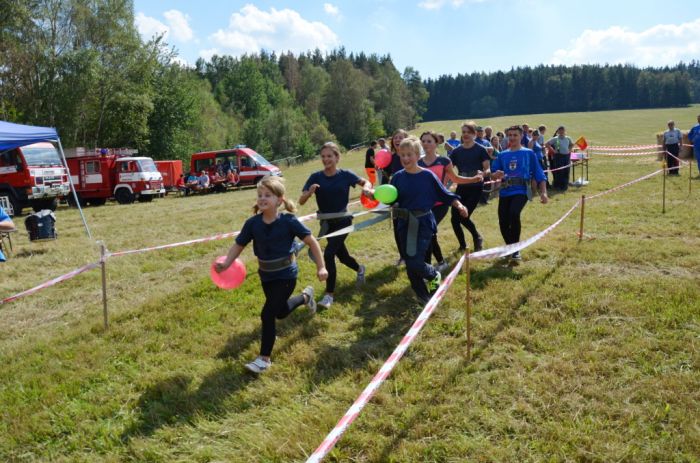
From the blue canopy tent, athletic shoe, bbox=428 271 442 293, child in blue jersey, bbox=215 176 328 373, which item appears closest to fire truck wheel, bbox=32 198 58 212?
the blue canopy tent

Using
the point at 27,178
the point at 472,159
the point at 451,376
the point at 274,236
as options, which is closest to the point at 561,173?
the point at 472,159

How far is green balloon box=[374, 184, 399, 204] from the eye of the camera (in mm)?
5180

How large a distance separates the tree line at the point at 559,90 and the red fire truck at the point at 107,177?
371ft

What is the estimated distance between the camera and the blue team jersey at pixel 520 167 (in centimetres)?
665

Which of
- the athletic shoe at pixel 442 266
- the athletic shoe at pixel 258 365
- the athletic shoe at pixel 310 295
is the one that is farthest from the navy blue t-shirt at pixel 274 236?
the athletic shoe at pixel 442 266

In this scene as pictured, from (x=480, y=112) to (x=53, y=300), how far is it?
134 meters

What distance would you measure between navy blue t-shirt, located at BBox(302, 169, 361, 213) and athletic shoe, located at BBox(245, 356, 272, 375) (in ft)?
7.25

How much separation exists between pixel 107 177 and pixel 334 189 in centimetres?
2068

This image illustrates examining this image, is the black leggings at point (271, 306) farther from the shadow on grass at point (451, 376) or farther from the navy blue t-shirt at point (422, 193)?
the navy blue t-shirt at point (422, 193)

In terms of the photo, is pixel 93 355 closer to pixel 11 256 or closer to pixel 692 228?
pixel 11 256

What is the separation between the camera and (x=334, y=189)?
5.88 meters

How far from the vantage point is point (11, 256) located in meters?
10.2

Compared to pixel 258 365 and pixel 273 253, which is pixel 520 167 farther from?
pixel 258 365

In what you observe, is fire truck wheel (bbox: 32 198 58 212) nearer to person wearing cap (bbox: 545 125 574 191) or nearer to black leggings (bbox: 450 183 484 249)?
black leggings (bbox: 450 183 484 249)
